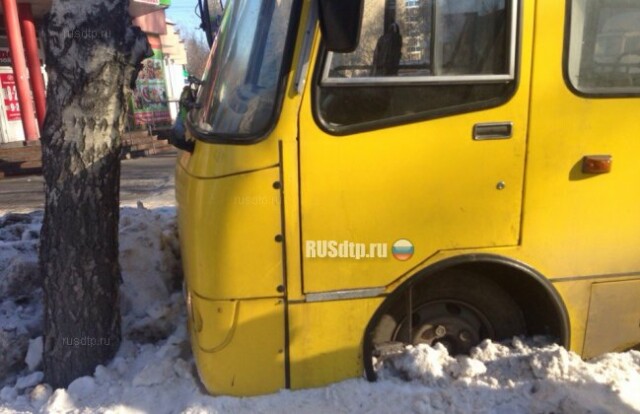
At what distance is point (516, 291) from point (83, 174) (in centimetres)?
236

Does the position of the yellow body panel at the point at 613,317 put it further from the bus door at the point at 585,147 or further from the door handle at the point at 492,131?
the door handle at the point at 492,131

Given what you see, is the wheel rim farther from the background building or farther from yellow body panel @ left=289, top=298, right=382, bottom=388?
the background building

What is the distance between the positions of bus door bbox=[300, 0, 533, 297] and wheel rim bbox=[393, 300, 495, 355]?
56 centimetres

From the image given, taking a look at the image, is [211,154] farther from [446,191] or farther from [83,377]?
[83,377]

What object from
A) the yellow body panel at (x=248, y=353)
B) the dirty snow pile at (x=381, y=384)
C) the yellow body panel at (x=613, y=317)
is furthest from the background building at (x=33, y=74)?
the yellow body panel at (x=613, y=317)

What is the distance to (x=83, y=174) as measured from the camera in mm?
2971

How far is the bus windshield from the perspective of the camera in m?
2.46

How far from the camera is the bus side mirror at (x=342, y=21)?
2207mm

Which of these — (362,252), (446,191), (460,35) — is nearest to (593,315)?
(446,191)

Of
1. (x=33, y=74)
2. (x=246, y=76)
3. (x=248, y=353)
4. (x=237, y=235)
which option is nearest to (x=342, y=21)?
(x=246, y=76)

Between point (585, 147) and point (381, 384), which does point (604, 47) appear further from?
point (381, 384)

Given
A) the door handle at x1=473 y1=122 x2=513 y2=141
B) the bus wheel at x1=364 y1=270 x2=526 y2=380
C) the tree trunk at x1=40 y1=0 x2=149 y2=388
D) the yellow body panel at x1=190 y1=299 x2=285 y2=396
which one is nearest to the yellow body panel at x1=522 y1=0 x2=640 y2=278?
the door handle at x1=473 y1=122 x2=513 y2=141

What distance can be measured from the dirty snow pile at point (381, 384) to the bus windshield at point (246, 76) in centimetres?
125

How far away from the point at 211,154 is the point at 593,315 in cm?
200
